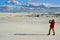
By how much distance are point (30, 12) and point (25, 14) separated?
642 millimetres

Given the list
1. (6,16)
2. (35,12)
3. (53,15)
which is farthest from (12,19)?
(53,15)

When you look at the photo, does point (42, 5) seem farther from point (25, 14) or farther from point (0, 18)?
point (0, 18)

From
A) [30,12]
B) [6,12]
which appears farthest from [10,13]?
[30,12]

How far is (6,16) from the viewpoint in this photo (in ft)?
82.6

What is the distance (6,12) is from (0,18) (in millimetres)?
1149

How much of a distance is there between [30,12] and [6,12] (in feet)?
8.50

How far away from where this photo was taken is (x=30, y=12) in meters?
24.9

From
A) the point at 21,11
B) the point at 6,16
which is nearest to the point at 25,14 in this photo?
the point at 21,11

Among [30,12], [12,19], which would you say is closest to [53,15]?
[30,12]

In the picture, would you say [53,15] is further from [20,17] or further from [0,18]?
[0,18]

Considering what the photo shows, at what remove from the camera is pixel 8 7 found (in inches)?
978

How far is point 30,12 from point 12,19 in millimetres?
2100

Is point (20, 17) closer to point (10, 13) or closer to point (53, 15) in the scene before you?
point (10, 13)

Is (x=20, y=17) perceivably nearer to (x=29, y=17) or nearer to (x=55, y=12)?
(x=29, y=17)
